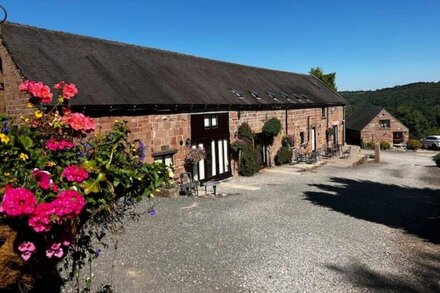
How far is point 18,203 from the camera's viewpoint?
2.28 metres

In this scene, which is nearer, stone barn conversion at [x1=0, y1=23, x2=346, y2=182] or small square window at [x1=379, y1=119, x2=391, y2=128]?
stone barn conversion at [x1=0, y1=23, x2=346, y2=182]

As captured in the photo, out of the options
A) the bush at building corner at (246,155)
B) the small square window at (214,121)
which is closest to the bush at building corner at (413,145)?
the bush at building corner at (246,155)

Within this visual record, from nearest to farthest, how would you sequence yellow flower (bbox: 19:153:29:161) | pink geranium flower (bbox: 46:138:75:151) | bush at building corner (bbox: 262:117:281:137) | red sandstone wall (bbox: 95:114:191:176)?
yellow flower (bbox: 19:153:29:161), pink geranium flower (bbox: 46:138:75:151), red sandstone wall (bbox: 95:114:191:176), bush at building corner (bbox: 262:117:281:137)

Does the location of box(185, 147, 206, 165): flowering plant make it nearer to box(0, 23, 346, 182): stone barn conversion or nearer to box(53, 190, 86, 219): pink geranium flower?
box(0, 23, 346, 182): stone barn conversion

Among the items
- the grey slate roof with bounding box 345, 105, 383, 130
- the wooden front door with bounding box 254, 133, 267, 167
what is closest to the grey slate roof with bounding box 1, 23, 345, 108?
the wooden front door with bounding box 254, 133, 267, 167

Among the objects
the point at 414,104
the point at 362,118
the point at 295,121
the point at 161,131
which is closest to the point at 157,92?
the point at 161,131

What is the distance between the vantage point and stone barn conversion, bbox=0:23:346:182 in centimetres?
1232

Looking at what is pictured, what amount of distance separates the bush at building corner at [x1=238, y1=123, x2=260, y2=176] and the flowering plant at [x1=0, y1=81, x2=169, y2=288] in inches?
601

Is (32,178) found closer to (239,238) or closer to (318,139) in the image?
(239,238)

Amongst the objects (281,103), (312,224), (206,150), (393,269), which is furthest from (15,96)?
(281,103)

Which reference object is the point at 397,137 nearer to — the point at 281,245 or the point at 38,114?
the point at 281,245

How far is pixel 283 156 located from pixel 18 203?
21.0 m

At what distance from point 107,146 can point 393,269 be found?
269 inches

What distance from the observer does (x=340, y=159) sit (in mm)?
26422
